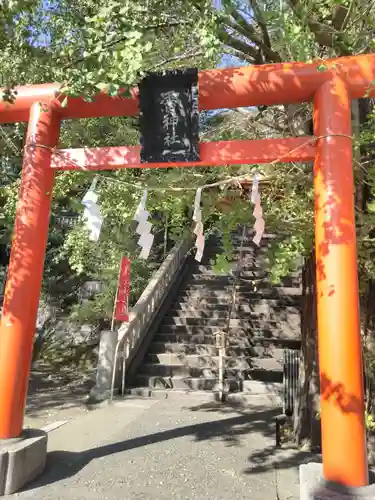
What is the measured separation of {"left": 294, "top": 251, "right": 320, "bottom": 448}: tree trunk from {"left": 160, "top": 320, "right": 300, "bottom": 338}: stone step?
4094 millimetres

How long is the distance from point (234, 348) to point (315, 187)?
6.15 m

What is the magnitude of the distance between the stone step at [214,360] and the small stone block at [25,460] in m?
5.05

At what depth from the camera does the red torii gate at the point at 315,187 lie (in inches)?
137

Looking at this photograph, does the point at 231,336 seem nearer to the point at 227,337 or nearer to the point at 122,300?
the point at 227,337

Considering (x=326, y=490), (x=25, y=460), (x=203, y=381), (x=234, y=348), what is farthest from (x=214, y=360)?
(x=326, y=490)

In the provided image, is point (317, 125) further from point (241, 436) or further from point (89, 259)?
point (89, 259)

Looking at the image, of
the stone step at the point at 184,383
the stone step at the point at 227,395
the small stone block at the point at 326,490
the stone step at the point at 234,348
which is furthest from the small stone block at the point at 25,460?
the stone step at the point at 234,348

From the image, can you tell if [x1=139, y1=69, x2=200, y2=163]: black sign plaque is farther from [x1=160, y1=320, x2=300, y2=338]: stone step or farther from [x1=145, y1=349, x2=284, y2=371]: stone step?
[x1=160, y1=320, x2=300, y2=338]: stone step

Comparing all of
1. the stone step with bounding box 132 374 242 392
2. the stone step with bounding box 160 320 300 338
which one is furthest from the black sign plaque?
the stone step with bounding box 160 320 300 338

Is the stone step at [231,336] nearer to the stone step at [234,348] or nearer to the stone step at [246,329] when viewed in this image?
the stone step at [246,329]

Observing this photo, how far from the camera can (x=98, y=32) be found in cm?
354

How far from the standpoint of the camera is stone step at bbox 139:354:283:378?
8.85 meters

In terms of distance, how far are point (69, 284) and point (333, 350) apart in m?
12.0

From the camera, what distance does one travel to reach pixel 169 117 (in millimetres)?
4426
